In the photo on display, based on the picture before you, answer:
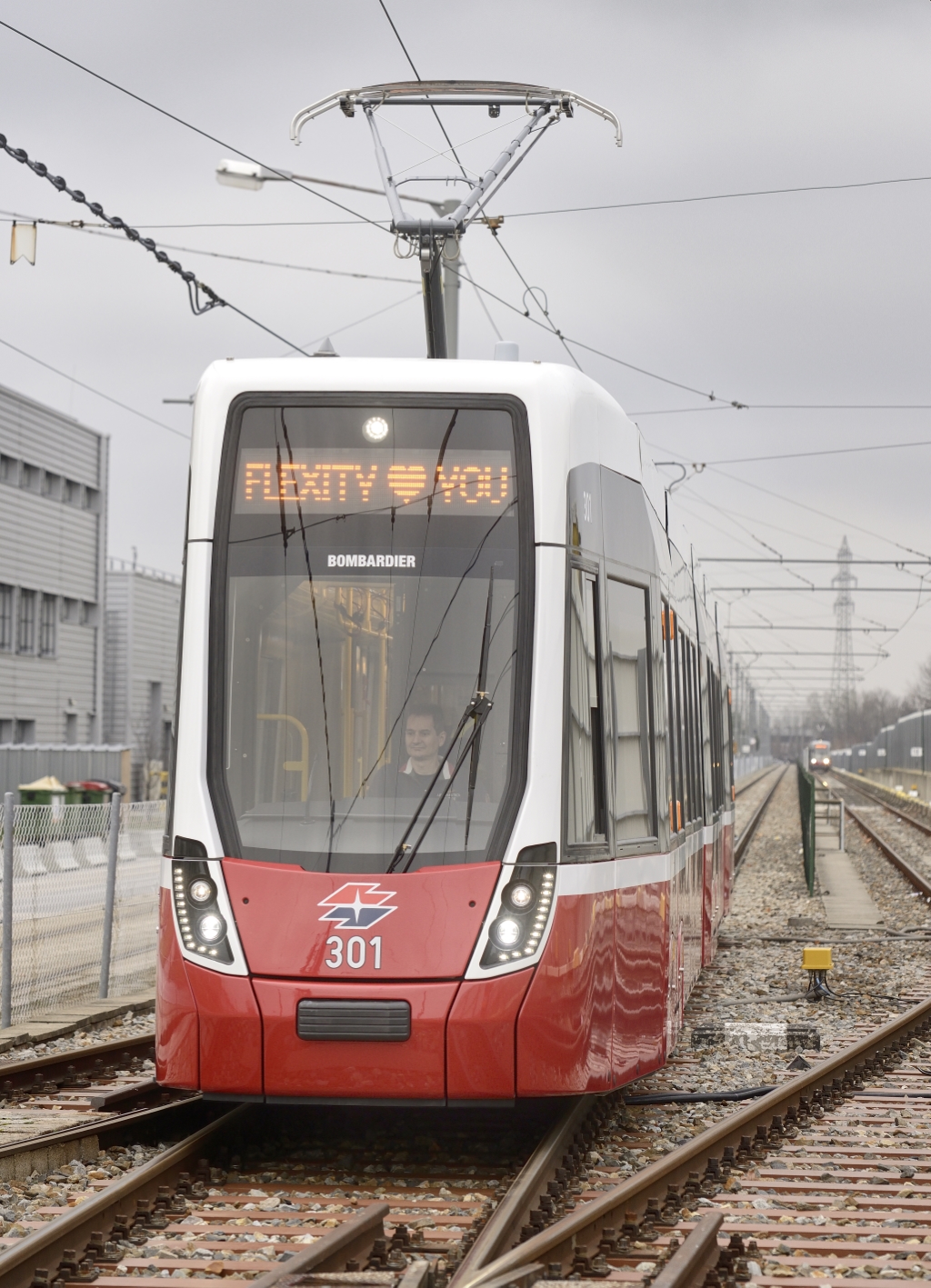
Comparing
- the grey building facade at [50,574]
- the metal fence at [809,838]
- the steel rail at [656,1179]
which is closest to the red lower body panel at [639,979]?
the steel rail at [656,1179]

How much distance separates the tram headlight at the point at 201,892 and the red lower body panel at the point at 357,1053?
0.43 m

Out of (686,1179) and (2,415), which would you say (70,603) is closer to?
(2,415)

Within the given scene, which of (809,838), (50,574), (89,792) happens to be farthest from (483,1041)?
(50,574)

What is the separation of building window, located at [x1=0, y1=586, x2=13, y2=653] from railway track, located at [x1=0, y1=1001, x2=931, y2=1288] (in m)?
40.7

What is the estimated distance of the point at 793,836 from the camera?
135ft

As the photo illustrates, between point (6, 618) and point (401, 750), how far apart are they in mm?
42163

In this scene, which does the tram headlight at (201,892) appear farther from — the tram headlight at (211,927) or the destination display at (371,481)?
the destination display at (371,481)

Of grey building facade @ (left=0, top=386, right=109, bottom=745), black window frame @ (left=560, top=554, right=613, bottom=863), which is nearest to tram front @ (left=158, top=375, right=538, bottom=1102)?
black window frame @ (left=560, top=554, right=613, bottom=863)

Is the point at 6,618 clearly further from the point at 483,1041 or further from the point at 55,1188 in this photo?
the point at 483,1041

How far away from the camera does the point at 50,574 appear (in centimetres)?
5012

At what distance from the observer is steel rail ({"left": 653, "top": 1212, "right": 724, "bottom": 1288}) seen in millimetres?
4957

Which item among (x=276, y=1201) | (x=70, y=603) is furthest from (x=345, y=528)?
(x=70, y=603)

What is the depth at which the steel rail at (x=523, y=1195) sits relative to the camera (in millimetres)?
5332

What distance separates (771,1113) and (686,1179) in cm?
158
